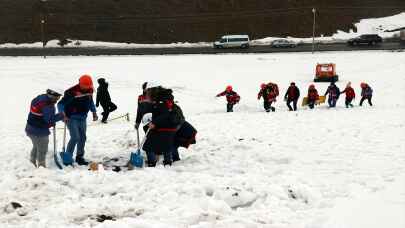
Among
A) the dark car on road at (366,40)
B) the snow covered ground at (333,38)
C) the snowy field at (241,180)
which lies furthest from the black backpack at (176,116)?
the snow covered ground at (333,38)

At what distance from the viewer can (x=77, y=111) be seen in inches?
360

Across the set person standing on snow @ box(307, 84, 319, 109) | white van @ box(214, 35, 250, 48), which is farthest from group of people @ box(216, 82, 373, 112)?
white van @ box(214, 35, 250, 48)

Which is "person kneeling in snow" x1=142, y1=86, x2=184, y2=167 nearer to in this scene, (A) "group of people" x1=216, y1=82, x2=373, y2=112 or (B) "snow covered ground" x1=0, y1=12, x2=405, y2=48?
(A) "group of people" x1=216, y1=82, x2=373, y2=112

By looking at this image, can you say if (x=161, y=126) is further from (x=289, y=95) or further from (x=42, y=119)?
(x=289, y=95)

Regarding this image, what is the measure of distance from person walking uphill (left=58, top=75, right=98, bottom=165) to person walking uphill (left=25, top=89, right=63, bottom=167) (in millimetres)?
323

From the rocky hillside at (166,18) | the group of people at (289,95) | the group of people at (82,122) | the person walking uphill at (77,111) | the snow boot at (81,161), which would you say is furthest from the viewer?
the rocky hillside at (166,18)

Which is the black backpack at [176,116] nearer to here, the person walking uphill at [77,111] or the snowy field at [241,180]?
the snowy field at [241,180]

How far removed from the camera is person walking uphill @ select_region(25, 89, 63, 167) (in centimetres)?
859

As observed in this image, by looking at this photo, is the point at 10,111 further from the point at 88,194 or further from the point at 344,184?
the point at 344,184

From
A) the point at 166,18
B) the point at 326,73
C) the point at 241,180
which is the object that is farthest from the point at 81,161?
the point at 166,18

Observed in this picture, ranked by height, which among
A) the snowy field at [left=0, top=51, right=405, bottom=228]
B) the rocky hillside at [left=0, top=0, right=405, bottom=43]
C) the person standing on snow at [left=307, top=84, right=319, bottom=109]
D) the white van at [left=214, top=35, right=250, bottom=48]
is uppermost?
the rocky hillside at [left=0, top=0, right=405, bottom=43]

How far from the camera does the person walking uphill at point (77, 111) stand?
9.05 metres

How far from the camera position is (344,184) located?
292 inches

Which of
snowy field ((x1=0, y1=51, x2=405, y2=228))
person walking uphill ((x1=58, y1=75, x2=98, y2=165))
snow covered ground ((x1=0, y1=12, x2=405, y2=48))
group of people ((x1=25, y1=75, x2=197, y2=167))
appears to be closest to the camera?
snowy field ((x1=0, y1=51, x2=405, y2=228))
